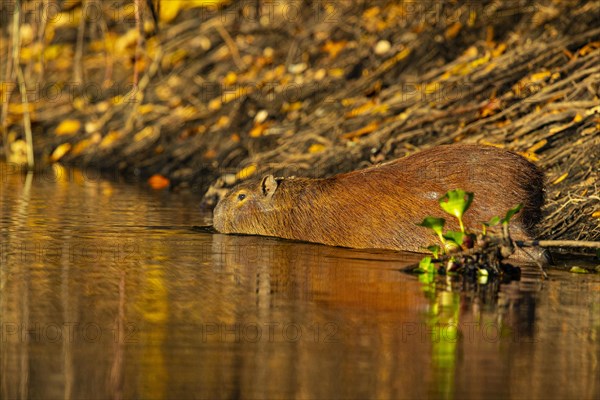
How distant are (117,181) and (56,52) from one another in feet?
14.9

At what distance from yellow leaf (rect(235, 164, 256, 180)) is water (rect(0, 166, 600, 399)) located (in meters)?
2.76

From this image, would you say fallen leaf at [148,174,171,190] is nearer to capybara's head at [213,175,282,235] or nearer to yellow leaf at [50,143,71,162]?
yellow leaf at [50,143,71,162]

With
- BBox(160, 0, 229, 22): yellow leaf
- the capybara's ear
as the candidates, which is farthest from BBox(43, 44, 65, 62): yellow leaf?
the capybara's ear

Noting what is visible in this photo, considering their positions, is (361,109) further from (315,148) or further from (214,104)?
(214,104)

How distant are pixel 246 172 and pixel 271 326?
17.9ft

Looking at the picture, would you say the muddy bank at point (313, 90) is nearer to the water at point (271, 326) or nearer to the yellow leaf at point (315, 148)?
the yellow leaf at point (315, 148)

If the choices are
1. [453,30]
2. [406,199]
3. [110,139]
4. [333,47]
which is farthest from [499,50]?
[110,139]

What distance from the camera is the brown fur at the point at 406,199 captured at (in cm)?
693

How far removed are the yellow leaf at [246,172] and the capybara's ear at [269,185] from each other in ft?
6.50

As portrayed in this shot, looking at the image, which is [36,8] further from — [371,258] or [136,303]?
[136,303]

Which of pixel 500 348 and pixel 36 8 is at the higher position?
pixel 36 8

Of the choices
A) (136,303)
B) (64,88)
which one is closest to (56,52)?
(64,88)

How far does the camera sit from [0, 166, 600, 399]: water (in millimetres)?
3836

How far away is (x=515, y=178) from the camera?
23.0ft
